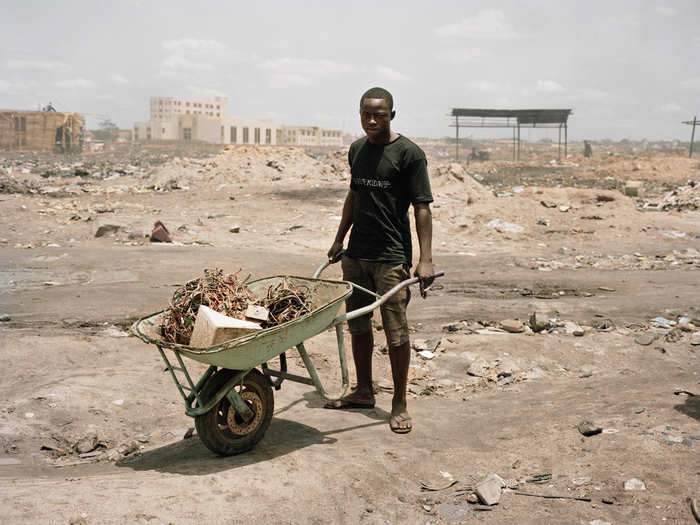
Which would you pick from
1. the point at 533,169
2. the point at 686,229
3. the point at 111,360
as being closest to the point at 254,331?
the point at 111,360

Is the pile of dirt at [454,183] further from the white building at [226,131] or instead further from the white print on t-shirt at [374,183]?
the white building at [226,131]

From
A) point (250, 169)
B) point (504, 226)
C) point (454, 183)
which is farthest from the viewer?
point (250, 169)

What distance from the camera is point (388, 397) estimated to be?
4.43 meters

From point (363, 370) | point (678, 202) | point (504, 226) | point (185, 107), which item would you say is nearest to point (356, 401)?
point (363, 370)

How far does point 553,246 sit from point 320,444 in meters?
8.59

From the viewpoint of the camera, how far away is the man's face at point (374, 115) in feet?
11.5

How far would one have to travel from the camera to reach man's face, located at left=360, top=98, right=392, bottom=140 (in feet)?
11.5

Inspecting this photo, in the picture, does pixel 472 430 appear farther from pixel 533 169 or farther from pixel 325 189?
pixel 533 169

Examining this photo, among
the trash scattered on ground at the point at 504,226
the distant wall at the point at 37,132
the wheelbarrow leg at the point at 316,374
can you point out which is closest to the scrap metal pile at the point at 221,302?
the wheelbarrow leg at the point at 316,374

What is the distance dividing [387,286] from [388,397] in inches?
43.8

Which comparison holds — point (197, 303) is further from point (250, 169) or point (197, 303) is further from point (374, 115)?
point (250, 169)

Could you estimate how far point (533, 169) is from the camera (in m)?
32.1

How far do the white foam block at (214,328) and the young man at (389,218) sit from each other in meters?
1.05

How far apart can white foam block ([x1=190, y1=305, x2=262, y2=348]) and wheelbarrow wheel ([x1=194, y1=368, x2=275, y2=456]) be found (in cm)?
30
